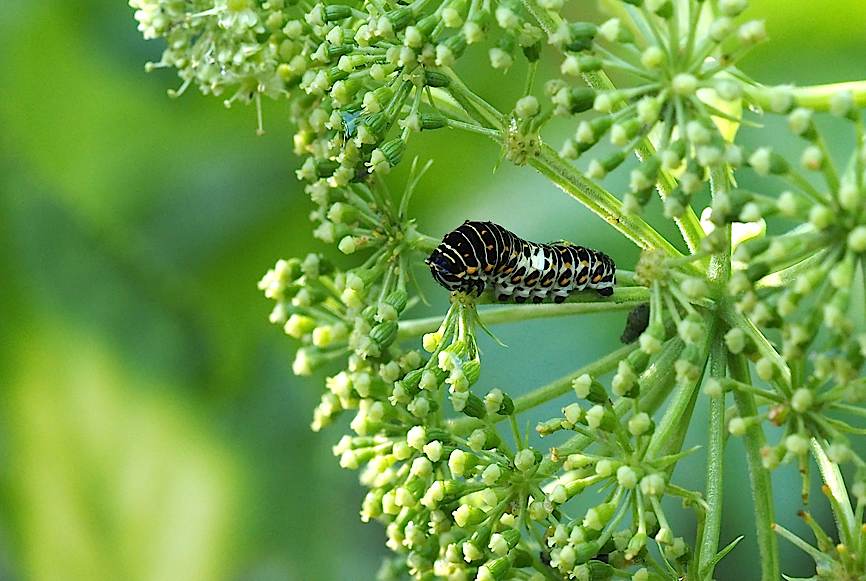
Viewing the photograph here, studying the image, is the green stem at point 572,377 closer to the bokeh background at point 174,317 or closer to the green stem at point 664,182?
the green stem at point 664,182

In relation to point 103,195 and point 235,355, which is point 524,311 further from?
point 103,195

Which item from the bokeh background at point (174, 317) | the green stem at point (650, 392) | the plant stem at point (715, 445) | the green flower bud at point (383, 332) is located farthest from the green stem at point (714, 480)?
the bokeh background at point (174, 317)

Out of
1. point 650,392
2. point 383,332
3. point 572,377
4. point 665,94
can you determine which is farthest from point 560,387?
point 665,94

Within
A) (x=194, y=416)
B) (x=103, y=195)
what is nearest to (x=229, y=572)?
(x=194, y=416)

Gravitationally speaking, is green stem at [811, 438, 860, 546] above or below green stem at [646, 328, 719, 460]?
below

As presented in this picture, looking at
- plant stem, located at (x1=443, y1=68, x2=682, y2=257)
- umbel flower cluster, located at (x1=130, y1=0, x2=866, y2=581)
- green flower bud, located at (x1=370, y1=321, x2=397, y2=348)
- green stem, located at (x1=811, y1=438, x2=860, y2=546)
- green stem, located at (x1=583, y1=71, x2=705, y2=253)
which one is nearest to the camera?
umbel flower cluster, located at (x1=130, y1=0, x2=866, y2=581)

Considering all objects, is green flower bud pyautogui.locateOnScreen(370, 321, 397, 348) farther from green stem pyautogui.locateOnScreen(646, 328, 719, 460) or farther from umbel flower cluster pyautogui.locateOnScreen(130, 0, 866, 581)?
green stem pyautogui.locateOnScreen(646, 328, 719, 460)

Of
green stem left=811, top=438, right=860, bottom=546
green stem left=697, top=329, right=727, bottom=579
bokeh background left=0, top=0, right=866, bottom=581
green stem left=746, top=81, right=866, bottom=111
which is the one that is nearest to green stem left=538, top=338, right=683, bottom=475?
green stem left=697, top=329, right=727, bottom=579
